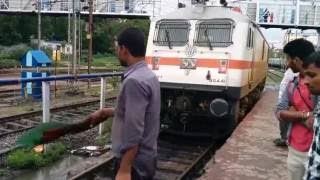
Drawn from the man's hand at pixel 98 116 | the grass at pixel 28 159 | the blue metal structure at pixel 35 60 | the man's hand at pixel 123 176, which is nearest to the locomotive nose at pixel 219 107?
the grass at pixel 28 159

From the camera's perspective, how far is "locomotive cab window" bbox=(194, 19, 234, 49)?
10734 millimetres

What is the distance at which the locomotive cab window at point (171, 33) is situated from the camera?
435 inches

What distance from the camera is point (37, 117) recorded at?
1272 cm

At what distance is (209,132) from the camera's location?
11.0 m

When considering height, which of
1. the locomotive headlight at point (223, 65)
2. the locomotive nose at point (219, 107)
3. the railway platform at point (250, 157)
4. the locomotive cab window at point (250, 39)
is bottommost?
the railway platform at point (250, 157)

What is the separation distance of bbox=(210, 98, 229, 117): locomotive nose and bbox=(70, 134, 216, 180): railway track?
2.56 feet

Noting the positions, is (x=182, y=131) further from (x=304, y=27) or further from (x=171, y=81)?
(x=304, y=27)

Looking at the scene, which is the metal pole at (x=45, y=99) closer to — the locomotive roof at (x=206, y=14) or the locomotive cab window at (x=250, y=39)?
the locomotive roof at (x=206, y=14)

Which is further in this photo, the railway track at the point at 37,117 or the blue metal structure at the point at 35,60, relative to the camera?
the blue metal structure at the point at 35,60

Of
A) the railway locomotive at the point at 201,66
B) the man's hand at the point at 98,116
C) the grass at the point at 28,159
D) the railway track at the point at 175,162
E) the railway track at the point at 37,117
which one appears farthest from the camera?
the railway track at the point at 37,117

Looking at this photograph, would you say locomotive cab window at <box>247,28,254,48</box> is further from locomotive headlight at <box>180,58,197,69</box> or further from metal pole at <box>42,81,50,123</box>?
metal pole at <box>42,81,50,123</box>

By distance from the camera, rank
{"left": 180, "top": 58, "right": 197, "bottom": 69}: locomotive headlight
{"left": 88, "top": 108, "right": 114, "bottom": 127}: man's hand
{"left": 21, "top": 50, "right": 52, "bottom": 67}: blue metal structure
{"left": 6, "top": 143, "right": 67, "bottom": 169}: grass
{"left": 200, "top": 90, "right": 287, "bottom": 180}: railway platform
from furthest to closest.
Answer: {"left": 21, "top": 50, "right": 52, "bottom": 67}: blue metal structure, {"left": 180, "top": 58, "right": 197, "bottom": 69}: locomotive headlight, {"left": 6, "top": 143, "right": 67, "bottom": 169}: grass, {"left": 200, "top": 90, "right": 287, "bottom": 180}: railway platform, {"left": 88, "top": 108, "right": 114, "bottom": 127}: man's hand

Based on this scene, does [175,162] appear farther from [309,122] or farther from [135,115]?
[135,115]

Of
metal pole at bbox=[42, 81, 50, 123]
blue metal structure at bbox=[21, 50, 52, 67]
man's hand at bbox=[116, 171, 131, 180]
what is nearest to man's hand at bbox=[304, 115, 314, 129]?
man's hand at bbox=[116, 171, 131, 180]
